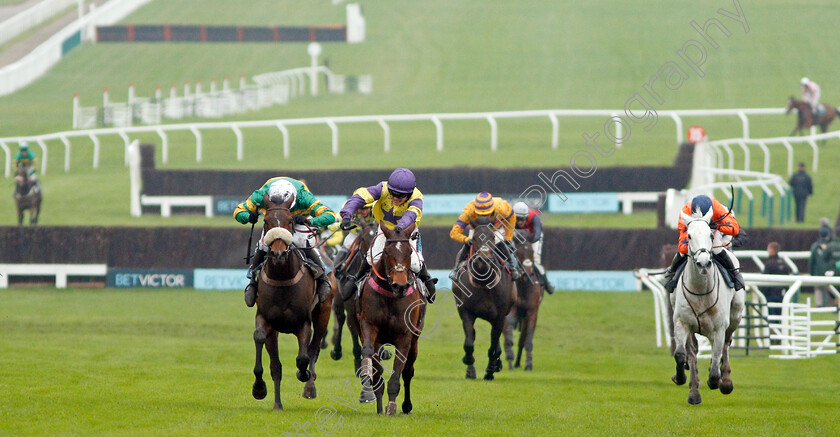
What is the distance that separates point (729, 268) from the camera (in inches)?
408

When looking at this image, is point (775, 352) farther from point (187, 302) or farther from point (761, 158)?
point (761, 158)

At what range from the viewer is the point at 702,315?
10.1 metres

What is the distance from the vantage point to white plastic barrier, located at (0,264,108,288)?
18.9m

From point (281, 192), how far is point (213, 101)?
980 inches

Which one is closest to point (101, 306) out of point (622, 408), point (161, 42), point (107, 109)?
point (622, 408)

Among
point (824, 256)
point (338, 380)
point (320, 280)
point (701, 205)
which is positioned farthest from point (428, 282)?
point (824, 256)

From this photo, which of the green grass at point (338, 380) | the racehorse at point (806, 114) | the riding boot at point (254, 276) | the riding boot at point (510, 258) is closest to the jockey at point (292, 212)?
the riding boot at point (254, 276)

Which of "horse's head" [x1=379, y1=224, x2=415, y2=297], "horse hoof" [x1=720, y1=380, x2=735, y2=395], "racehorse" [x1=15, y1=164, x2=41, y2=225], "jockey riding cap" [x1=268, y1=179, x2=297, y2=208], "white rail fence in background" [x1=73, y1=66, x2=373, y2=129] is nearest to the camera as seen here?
"horse's head" [x1=379, y1=224, x2=415, y2=297]

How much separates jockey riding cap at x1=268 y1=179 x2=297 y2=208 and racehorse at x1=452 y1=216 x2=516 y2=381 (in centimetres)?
280

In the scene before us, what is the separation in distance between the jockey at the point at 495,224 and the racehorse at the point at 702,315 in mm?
2142

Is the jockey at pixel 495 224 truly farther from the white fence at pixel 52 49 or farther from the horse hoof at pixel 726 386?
the white fence at pixel 52 49

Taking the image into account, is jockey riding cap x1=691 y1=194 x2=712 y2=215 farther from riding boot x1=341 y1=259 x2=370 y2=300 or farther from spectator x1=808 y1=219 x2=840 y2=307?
spectator x1=808 y1=219 x2=840 y2=307

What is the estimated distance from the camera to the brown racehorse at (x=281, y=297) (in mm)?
8922

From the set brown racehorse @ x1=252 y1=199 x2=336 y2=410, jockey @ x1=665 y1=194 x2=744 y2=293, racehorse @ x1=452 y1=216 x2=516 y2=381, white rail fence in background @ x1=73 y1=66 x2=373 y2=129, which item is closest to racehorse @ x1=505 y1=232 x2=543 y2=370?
racehorse @ x1=452 y1=216 x2=516 y2=381
